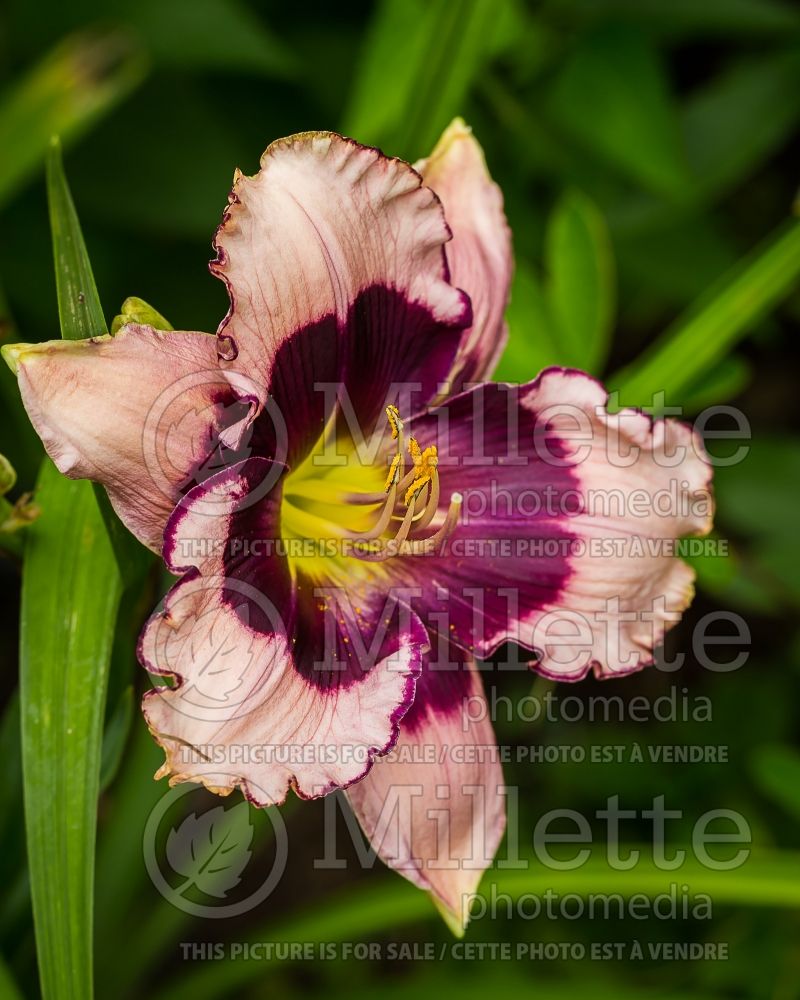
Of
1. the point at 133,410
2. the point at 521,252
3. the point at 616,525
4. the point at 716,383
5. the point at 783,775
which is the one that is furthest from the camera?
the point at 521,252

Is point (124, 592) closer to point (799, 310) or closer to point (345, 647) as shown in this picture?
point (345, 647)

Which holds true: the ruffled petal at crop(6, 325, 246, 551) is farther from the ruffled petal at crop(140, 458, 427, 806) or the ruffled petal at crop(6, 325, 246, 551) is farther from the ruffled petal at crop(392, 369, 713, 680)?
the ruffled petal at crop(392, 369, 713, 680)

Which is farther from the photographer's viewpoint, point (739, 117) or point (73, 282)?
point (739, 117)

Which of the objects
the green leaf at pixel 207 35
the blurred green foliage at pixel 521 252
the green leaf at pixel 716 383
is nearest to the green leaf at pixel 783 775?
the blurred green foliage at pixel 521 252

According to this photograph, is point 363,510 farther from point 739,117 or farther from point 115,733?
point 739,117

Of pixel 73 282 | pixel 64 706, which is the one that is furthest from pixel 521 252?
pixel 64 706

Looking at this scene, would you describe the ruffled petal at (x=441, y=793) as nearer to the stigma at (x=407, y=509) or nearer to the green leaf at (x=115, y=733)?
the stigma at (x=407, y=509)

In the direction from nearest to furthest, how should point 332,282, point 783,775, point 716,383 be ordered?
point 332,282 < point 716,383 < point 783,775
